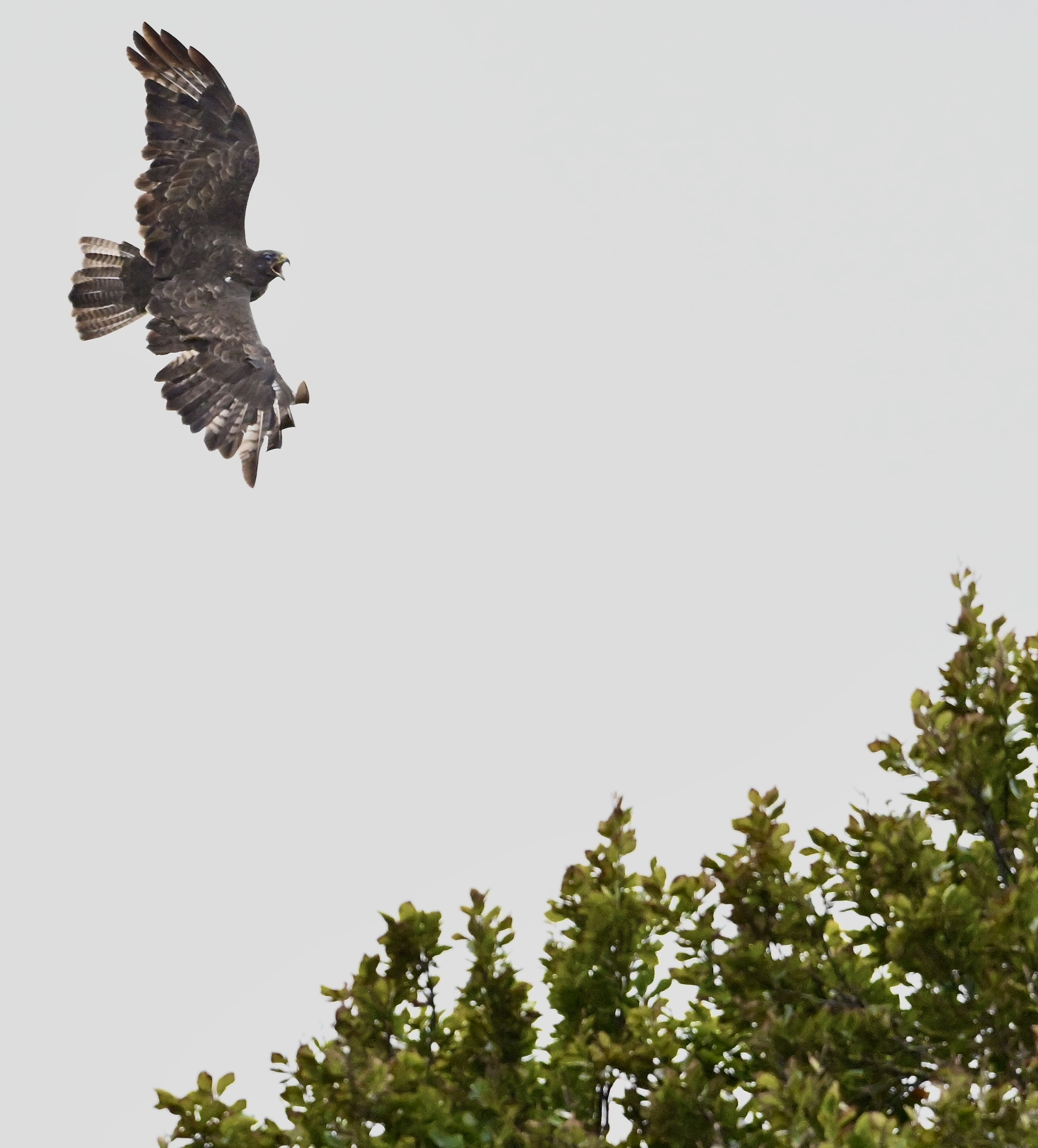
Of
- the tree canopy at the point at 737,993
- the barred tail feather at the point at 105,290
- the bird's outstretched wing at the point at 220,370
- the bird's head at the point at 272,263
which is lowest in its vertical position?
the tree canopy at the point at 737,993

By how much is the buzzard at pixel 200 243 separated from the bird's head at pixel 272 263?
0.01 meters

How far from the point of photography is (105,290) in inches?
734

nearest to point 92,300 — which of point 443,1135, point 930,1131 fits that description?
point 443,1135

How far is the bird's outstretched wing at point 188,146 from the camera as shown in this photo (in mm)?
17172

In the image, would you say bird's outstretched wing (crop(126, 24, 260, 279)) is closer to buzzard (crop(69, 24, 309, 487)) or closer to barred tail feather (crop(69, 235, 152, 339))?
buzzard (crop(69, 24, 309, 487))

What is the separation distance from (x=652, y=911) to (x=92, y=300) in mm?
12307

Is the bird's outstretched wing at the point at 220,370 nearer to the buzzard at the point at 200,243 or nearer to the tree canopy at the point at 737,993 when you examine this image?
the buzzard at the point at 200,243

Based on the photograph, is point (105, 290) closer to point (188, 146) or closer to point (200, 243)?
point (200, 243)

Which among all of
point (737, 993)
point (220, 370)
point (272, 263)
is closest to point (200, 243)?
point (272, 263)

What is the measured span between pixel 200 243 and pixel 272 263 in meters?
0.82

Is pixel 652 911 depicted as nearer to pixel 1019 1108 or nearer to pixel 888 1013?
pixel 888 1013

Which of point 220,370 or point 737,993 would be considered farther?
point 220,370

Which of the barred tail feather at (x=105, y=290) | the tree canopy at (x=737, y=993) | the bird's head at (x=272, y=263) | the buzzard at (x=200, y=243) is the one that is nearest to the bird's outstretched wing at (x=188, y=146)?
the buzzard at (x=200, y=243)

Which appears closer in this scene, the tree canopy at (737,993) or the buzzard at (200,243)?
the tree canopy at (737,993)
